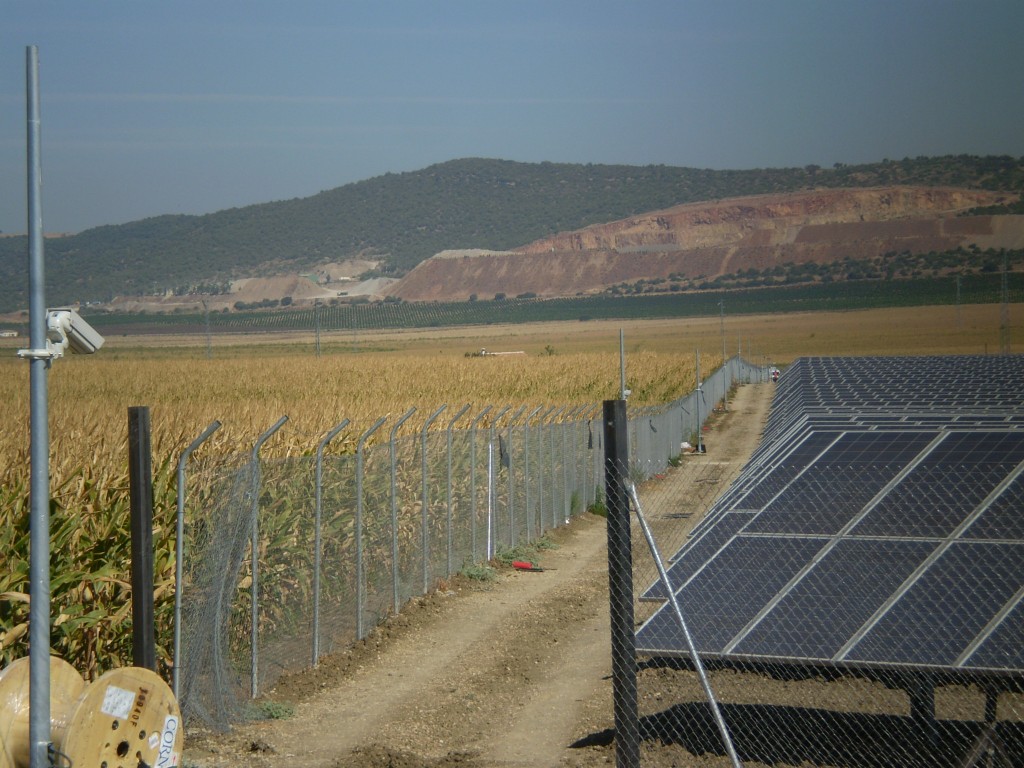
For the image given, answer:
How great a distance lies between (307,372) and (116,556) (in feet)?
110

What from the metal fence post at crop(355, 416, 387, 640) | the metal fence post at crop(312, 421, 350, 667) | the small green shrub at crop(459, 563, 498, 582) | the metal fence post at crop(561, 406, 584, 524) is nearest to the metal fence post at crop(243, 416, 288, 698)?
the metal fence post at crop(312, 421, 350, 667)

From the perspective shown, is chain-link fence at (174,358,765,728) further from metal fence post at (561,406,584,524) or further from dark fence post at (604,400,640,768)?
dark fence post at (604,400,640,768)

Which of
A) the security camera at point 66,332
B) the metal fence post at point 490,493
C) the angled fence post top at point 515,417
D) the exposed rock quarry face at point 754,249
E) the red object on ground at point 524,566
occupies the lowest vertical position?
the red object on ground at point 524,566

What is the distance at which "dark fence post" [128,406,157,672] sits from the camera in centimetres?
715

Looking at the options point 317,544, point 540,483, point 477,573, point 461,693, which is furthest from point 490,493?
→ point 461,693

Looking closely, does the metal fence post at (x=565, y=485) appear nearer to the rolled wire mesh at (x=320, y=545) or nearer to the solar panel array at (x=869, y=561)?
the rolled wire mesh at (x=320, y=545)

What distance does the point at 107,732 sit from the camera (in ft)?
20.2

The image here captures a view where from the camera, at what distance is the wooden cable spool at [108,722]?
602cm

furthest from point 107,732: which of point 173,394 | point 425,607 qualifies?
point 173,394

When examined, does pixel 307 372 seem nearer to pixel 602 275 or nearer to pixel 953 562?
pixel 953 562

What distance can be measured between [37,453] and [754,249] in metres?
181

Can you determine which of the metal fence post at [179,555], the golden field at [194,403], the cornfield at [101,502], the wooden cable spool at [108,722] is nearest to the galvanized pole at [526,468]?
the golden field at [194,403]

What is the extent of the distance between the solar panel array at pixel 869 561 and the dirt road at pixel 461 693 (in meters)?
1.25

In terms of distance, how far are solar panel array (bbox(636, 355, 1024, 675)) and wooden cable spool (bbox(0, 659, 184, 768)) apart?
2.71 metres
